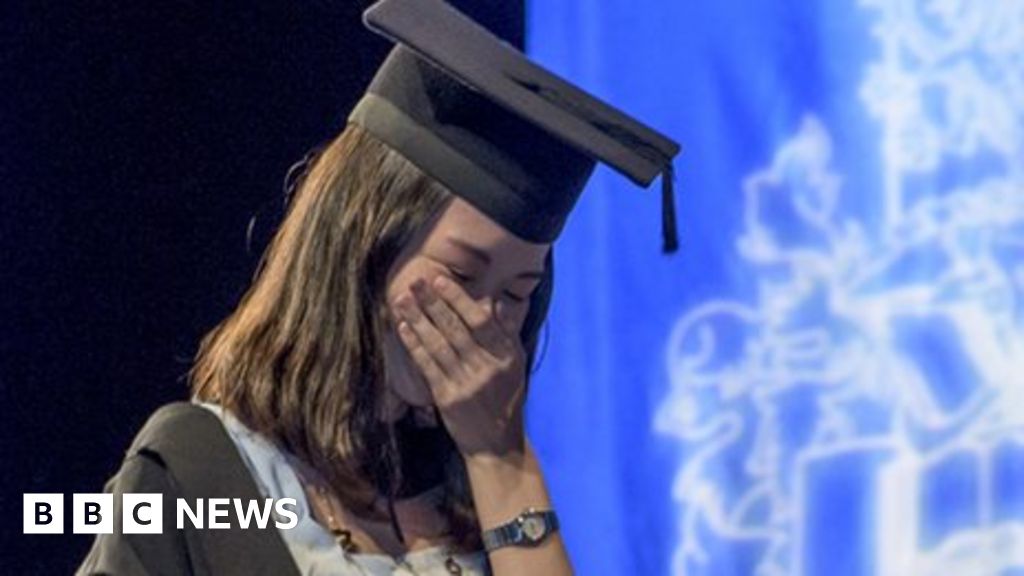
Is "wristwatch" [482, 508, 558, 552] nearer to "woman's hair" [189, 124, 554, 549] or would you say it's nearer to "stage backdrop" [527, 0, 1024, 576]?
"woman's hair" [189, 124, 554, 549]

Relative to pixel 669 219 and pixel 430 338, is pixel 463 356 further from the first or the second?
pixel 669 219

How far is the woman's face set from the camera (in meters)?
1.44

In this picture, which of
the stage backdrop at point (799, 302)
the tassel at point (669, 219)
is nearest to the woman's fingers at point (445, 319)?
the tassel at point (669, 219)

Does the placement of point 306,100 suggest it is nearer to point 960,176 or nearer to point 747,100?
point 747,100

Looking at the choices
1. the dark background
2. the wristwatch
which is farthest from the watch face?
the dark background

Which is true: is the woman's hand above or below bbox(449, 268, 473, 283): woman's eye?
below

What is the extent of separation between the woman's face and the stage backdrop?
773mm

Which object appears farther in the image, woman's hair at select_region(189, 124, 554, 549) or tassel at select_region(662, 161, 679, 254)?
tassel at select_region(662, 161, 679, 254)

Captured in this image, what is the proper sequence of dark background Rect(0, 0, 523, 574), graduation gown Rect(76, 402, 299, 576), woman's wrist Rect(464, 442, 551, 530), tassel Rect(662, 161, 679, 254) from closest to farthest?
1. graduation gown Rect(76, 402, 299, 576)
2. woman's wrist Rect(464, 442, 551, 530)
3. tassel Rect(662, 161, 679, 254)
4. dark background Rect(0, 0, 523, 574)

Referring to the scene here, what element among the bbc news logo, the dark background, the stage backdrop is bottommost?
the bbc news logo

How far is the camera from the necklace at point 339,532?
4.69ft

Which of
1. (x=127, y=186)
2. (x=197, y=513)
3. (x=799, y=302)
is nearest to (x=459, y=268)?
(x=197, y=513)

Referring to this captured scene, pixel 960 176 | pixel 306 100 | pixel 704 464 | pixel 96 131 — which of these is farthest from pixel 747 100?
pixel 96 131

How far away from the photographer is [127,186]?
2.43m
